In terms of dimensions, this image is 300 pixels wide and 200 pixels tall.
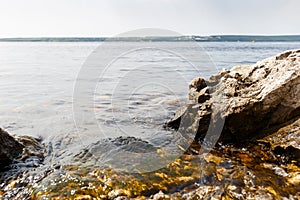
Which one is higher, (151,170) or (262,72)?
(262,72)

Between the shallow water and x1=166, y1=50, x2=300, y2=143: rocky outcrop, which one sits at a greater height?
x1=166, y1=50, x2=300, y2=143: rocky outcrop

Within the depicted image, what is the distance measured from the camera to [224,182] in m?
4.50

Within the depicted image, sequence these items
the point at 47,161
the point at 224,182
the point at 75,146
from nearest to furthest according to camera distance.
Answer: the point at 224,182, the point at 47,161, the point at 75,146

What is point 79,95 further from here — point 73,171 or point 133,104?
point 73,171

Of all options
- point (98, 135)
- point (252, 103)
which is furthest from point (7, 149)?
point (252, 103)

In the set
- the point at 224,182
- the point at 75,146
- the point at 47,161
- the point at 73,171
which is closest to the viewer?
the point at 224,182

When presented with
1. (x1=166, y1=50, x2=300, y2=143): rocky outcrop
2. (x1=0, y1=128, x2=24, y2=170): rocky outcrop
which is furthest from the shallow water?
(x1=166, y1=50, x2=300, y2=143): rocky outcrop

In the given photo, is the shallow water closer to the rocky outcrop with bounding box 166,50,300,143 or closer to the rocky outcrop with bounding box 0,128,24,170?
the rocky outcrop with bounding box 0,128,24,170

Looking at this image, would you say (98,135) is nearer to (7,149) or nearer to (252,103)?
(7,149)

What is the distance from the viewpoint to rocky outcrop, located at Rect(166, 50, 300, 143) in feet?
18.8

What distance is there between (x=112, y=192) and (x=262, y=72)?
4.86 meters

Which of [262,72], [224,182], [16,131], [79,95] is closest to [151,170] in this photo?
[224,182]

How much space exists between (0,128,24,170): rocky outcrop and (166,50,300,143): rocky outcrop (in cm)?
430

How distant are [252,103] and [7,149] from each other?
5.54 meters
